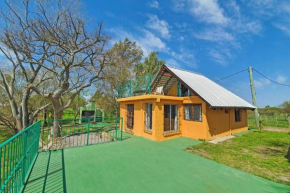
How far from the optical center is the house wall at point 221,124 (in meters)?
9.37

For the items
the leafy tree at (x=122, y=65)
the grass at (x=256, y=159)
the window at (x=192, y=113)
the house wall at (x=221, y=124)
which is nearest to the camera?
the grass at (x=256, y=159)

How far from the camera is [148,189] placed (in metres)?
3.66

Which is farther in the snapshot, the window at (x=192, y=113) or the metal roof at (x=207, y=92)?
the window at (x=192, y=113)

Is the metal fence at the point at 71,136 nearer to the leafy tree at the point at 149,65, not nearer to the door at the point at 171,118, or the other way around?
the door at the point at 171,118

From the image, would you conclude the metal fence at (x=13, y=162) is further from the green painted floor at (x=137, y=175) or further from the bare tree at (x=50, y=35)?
the bare tree at (x=50, y=35)

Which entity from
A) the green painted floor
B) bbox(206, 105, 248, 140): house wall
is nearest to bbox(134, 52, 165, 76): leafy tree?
bbox(206, 105, 248, 140): house wall

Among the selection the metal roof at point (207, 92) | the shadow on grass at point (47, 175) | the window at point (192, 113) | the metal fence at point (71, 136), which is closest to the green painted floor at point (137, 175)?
the shadow on grass at point (47, 175)

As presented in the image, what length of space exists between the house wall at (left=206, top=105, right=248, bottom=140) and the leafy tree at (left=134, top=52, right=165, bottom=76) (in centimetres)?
1272

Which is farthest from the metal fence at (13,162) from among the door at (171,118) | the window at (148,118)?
the door at (171,118)

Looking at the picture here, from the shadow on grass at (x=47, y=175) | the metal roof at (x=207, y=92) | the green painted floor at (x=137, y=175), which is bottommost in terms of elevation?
the green painted floor at (x=137, y=175)

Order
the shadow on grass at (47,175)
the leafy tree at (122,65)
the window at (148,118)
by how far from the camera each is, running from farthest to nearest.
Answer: the leafy tree at (122,65), the window at (148,118), the shadow on grass at (47,175)

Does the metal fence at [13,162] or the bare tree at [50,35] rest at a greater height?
the bare tree at [50,35]

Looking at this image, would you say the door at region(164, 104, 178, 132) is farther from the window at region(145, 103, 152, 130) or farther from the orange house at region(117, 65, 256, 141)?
the window at region(145, 103, 152, 130)

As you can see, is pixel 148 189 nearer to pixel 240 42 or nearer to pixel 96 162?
pixel 96 162
